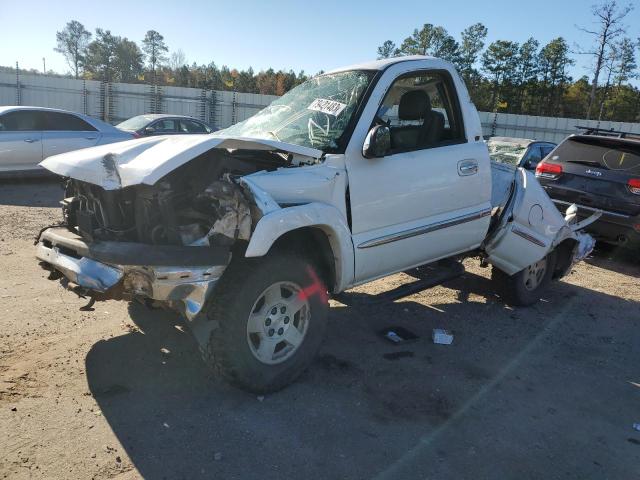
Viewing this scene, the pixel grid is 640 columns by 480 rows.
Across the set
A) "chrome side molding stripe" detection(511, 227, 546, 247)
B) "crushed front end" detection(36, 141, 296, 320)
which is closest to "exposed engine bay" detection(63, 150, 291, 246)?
"crushed front end" detection(36, 141, 296, 320)

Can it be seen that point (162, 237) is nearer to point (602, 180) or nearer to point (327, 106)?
point (327, 106)

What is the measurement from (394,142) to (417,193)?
444mm

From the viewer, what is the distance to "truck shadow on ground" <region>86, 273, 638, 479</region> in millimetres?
2949

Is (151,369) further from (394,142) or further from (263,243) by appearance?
(394,142)

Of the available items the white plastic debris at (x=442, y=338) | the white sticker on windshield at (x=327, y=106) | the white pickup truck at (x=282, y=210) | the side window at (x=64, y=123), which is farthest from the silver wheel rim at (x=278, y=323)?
the side window at (x=64, y=123)

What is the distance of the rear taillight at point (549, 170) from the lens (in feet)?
27.3

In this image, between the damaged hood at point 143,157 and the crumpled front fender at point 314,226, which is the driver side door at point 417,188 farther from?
the damaged hood at point 143,157

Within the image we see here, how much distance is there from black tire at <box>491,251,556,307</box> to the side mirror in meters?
2.54

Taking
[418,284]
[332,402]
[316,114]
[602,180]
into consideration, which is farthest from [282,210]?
[602,180]

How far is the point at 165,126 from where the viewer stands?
1334 centimetres

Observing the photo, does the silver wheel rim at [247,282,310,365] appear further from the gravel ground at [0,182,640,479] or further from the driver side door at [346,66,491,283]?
the driver side door at [346,66,491,283]

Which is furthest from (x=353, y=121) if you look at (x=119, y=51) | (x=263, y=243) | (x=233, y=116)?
(x=119, y=51)

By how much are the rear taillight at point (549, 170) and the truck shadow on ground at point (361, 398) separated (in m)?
3.67

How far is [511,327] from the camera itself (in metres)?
5.27
